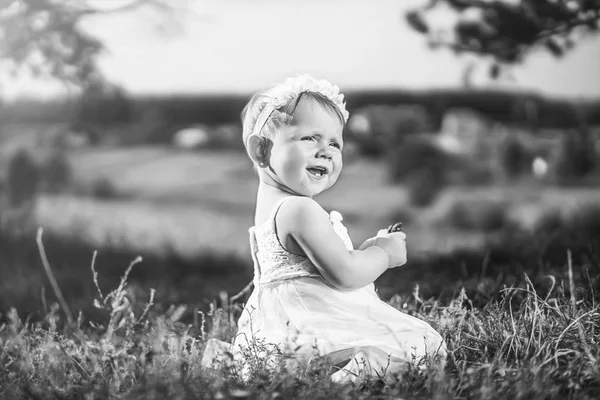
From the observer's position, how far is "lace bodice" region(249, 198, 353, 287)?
2.20 meters

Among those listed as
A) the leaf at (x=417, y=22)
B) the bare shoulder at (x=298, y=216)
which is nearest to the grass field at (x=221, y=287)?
the bare shoulder at (x=298, y=216)

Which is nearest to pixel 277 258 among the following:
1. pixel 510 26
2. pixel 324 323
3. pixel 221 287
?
pixel 324 323

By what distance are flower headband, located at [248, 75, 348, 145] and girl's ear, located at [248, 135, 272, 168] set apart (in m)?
0.02

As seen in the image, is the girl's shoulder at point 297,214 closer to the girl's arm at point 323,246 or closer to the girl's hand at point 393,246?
the girl's arm at point 323,246

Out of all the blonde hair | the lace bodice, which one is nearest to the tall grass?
the lace bodice

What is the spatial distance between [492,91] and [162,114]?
2.40m

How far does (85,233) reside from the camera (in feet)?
19.5

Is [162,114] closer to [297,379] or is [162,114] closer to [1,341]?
[1,341]

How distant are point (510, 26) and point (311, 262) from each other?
3.04m

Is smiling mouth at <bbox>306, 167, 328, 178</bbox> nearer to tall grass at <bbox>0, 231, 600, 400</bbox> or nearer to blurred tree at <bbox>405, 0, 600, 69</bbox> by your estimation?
tall grass at <bbox>0, 231, 600, 400</bbox>

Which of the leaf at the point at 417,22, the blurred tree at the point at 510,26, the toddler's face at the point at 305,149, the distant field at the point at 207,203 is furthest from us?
the distant field at the point at 207,203

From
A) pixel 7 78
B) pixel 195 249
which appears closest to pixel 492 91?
pixel 195 249

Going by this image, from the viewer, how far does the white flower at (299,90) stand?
226 centimetres

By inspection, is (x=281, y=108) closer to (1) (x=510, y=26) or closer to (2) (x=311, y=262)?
(2) (x=311, y=262)
